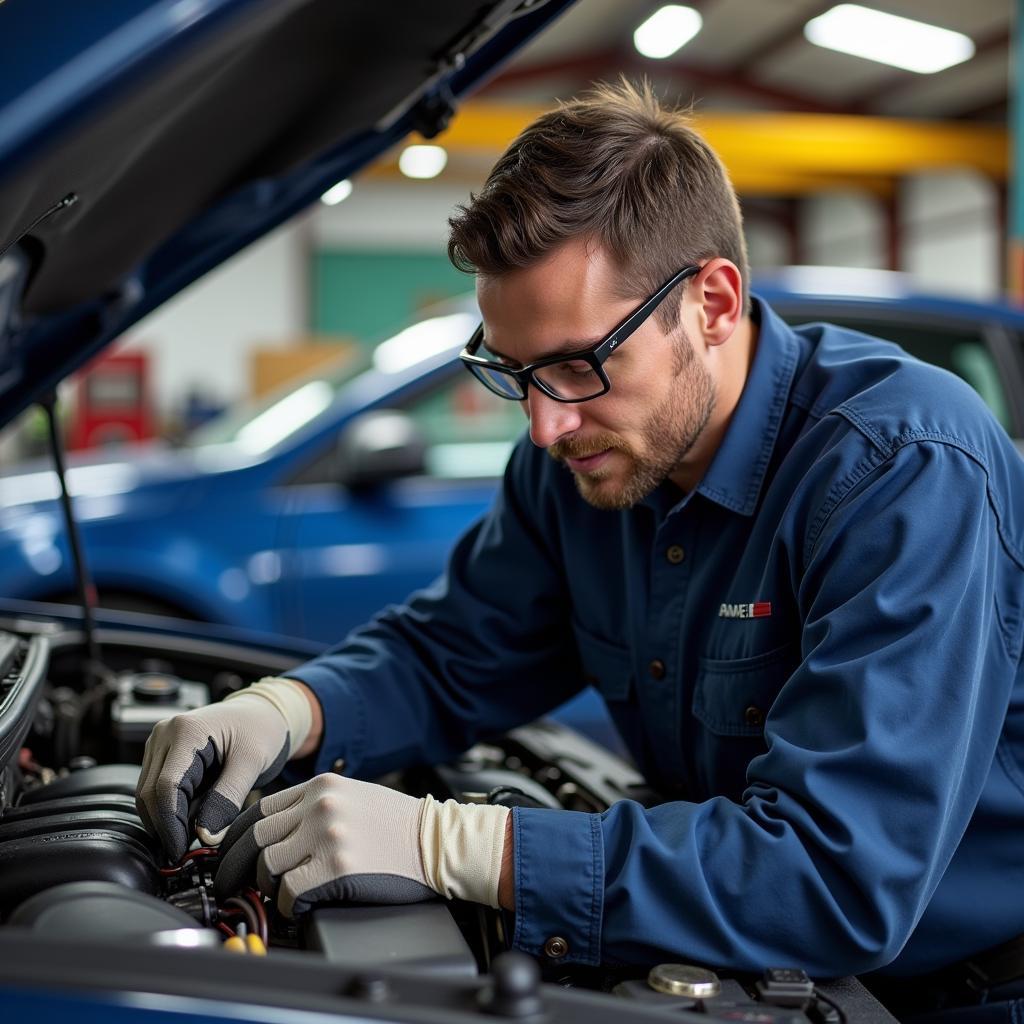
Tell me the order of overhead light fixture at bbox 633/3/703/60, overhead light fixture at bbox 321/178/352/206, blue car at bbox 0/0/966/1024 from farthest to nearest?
overhead light fixture at bbox 633/3/703/60 < overhead light fixture at bbox 321/178/352/206 < blue car at bbox 0/0/966/1024

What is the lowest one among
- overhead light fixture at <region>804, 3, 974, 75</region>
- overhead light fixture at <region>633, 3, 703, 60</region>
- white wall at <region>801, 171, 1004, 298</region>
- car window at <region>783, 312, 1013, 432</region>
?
car window at <region>783, 312, 1013, 432</region>

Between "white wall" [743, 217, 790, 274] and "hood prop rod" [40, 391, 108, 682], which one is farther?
"white wall" [743, 217, 790, 274]

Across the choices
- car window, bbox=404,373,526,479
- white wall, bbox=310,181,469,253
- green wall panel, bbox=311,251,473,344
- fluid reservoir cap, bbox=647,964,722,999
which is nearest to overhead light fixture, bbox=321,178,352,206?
fluid reservoir cap, bbox=647,964,722,999

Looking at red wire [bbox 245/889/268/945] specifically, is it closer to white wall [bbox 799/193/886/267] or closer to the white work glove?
the white work glove

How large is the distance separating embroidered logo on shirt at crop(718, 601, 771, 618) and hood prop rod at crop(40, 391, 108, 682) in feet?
2.83

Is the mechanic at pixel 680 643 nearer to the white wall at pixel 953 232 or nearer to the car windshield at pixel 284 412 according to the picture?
the car windshield at pixel 284 412

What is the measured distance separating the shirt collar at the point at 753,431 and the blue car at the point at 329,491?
6.09 feet

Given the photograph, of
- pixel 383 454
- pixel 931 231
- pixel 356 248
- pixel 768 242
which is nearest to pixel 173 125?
pixel 383 454

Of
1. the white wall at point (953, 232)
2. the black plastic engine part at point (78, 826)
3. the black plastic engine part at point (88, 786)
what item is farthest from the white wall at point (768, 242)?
the black plastic engine part at point (78, 826)

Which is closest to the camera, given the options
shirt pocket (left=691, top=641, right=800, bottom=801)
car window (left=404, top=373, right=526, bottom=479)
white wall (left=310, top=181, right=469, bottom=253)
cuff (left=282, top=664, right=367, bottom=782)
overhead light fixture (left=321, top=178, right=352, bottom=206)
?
shirt pocket (left=691, top=641, right=800, bottom=801)

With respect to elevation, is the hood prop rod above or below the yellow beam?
below

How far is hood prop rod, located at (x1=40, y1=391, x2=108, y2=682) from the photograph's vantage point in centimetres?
166

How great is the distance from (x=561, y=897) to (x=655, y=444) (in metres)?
0.51

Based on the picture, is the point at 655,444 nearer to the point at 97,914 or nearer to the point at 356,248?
the point at 97,914
